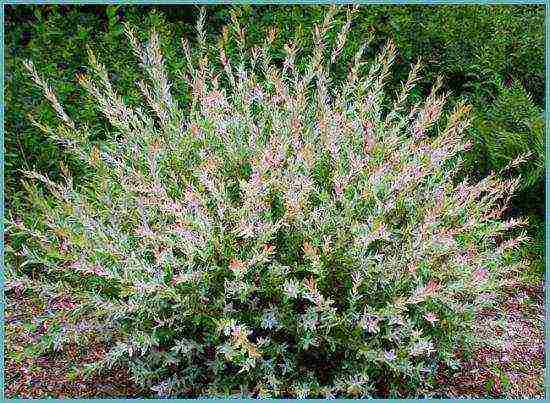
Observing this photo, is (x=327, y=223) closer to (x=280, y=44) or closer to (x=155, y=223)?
(x=155, y=223)

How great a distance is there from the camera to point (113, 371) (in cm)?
412

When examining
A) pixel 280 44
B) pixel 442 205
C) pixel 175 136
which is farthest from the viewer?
pixel 280 44

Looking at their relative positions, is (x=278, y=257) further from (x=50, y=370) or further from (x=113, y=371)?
(x=50, y=370)

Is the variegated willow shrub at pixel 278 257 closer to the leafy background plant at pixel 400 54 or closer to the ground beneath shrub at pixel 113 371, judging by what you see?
the ground beneath shrub at pixel 113 371

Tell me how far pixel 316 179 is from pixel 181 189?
68cm

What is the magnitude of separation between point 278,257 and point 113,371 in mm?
1250

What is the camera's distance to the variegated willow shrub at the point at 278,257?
331cm

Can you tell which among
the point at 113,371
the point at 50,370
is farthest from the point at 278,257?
the point at 50,370

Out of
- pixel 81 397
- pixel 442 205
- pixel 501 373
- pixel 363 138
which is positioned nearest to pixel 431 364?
pixel 501 373

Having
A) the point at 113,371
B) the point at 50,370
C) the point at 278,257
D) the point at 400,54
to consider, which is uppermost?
the point at 400,54

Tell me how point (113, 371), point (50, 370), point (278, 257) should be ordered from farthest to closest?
point (50, 370), point (113, 371), point (278, 257)

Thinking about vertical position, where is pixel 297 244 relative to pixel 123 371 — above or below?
above

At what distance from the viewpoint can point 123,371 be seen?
411cm

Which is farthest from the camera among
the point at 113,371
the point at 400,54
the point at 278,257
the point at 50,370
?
the point at 400,54
